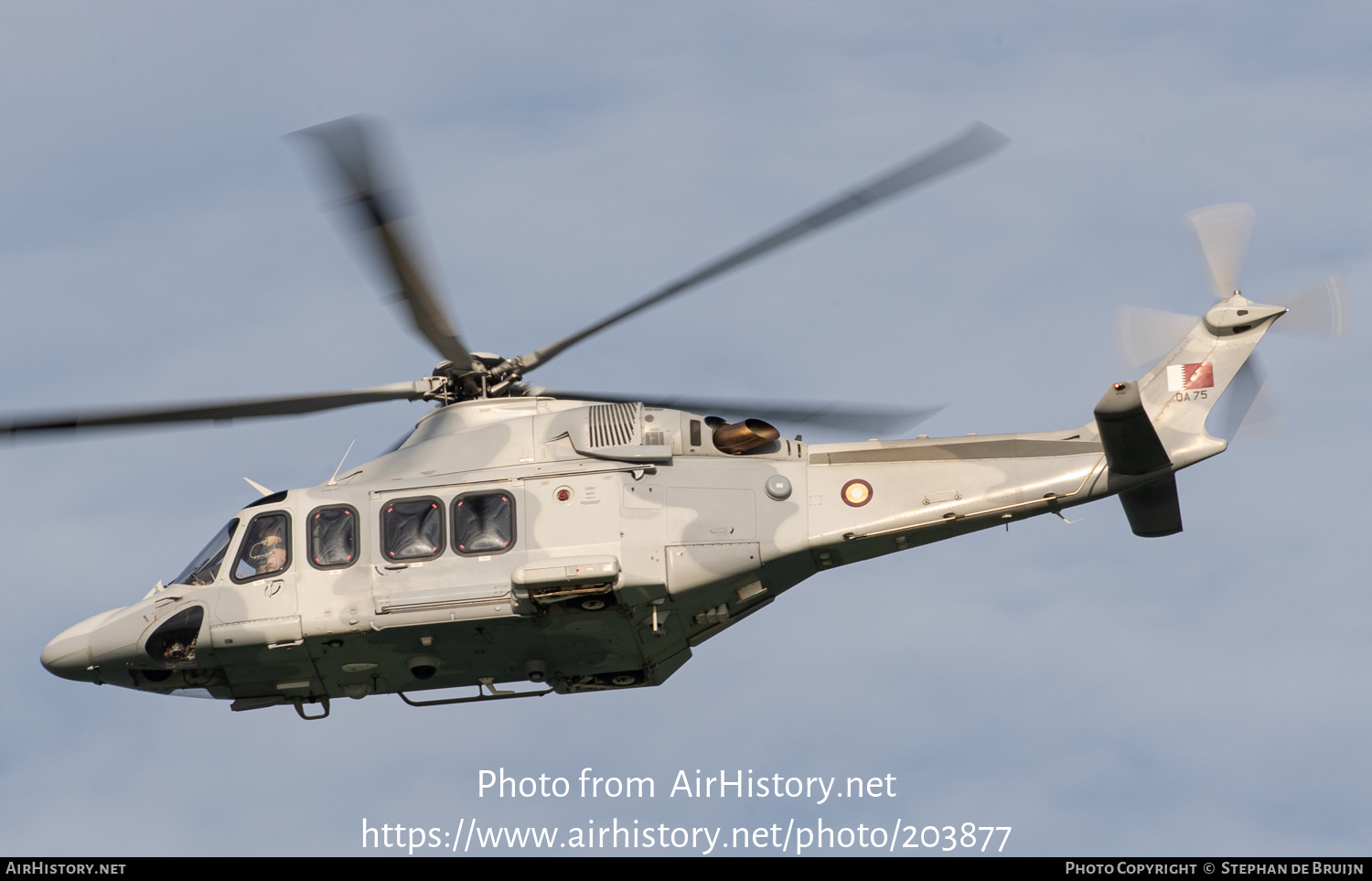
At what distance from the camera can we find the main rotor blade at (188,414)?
2177cm

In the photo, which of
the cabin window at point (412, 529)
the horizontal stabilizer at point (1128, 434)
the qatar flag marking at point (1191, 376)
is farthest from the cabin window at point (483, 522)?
the qatar flag marking at point (1191, 376)

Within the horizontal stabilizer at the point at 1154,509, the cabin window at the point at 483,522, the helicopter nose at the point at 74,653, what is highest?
the cabin window at the point at 483,522

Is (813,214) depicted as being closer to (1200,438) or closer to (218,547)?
(1200,438)

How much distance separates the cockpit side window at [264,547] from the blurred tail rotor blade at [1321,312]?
13927mm

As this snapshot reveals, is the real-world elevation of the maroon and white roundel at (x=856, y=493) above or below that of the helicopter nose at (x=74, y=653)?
above

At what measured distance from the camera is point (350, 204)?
1925 centimetres

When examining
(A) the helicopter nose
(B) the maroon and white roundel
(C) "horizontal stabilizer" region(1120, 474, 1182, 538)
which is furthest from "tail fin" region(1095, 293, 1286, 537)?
(A) the helicopter nose

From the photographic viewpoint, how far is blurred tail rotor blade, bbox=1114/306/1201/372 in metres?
23.9

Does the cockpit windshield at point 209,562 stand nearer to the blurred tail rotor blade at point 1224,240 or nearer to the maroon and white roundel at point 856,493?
the maroon and white roundel at point 856,493

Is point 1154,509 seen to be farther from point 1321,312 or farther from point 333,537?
point 333,537

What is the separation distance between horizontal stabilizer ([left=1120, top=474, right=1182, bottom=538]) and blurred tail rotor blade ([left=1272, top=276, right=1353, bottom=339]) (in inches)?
107

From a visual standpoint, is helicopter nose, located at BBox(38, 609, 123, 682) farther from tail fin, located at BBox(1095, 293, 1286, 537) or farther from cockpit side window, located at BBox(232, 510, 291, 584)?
tail fin, located at BBox(1095, 293, 1286, 537)

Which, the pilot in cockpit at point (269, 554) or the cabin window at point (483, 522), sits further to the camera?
the pilot in cockpit at point (269, 554)
